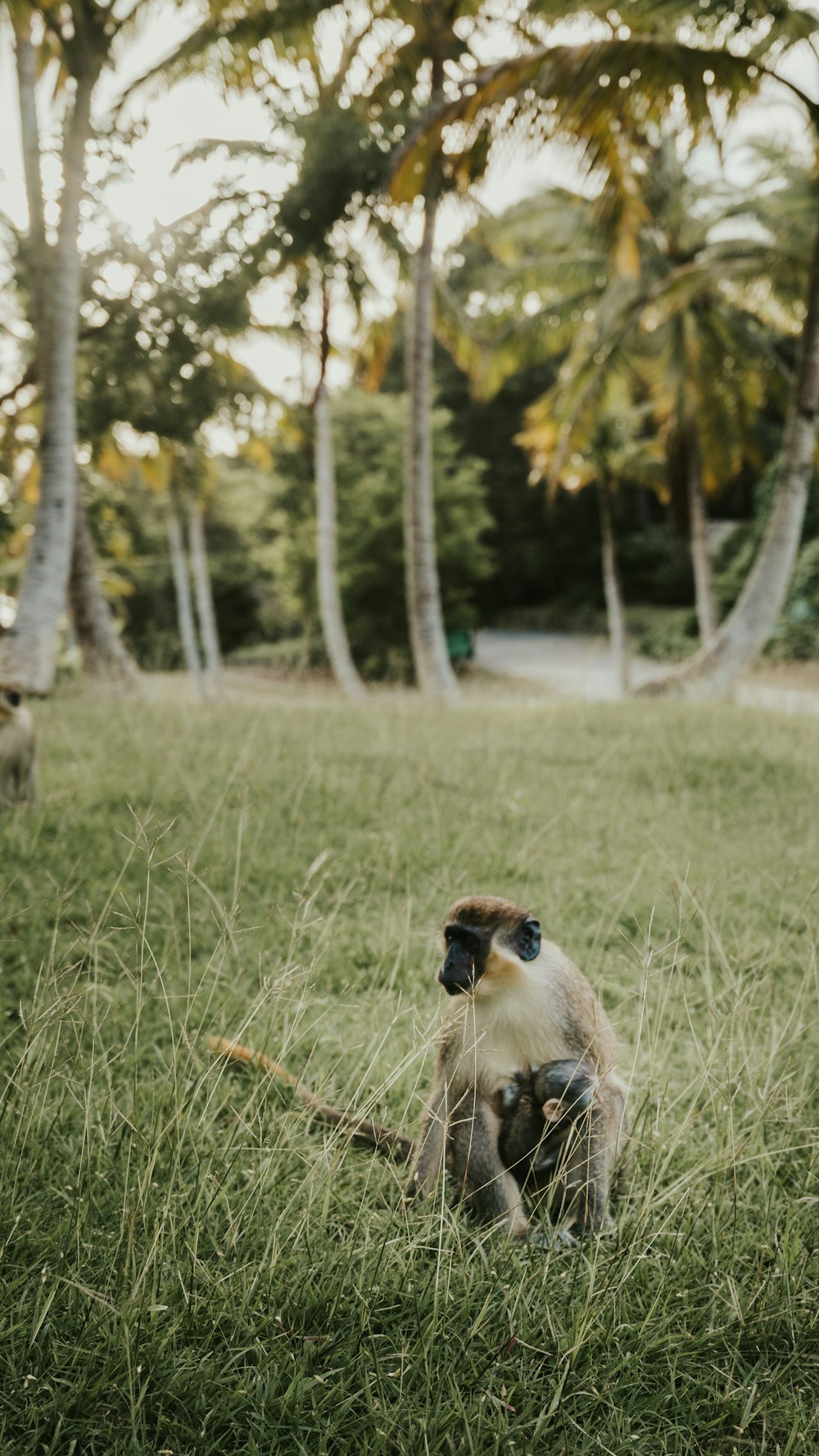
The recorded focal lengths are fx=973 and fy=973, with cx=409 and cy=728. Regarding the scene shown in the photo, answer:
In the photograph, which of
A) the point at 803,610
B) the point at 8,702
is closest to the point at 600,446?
the point at 803,610

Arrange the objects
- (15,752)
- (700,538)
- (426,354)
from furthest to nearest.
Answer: (700,538)
(426,354)
(15,752)

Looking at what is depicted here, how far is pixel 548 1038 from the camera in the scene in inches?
75.0

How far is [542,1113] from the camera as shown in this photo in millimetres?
1896

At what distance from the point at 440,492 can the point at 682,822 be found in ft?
69.8

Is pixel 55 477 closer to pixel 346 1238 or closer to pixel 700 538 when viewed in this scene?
pixel 346 1238

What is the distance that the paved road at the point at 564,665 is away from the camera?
18453 mm

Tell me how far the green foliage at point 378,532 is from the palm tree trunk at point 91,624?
43.1ft

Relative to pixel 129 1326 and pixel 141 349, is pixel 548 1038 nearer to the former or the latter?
pixel 129 1326

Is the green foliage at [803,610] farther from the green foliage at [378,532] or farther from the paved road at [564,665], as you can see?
the green foliage at [378,532]

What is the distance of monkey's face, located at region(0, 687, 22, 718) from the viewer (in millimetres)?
4977

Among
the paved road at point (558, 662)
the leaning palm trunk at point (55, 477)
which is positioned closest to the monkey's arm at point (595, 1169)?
the leaning palm trunk at point (55, 477)

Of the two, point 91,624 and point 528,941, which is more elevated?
point 91,624

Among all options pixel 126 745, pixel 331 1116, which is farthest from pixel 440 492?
pixel 331 1116

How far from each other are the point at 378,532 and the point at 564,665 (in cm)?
598
